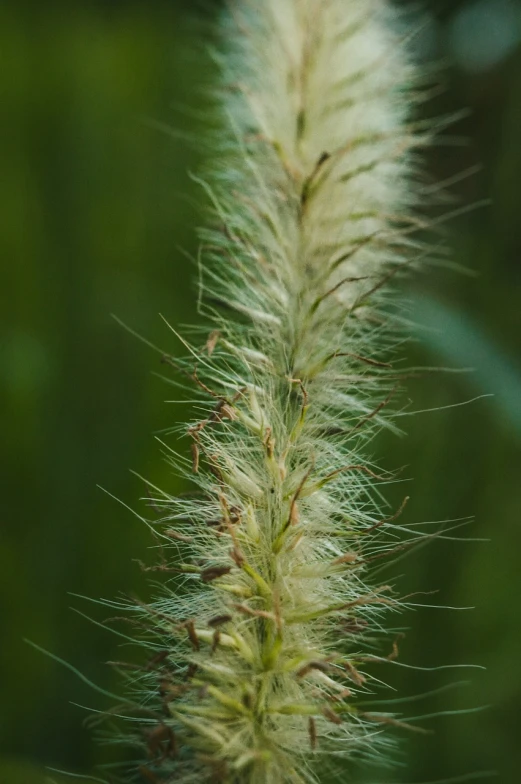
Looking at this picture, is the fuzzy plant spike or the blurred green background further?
the blurred green background

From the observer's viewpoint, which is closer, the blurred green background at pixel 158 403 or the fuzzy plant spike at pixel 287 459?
the fuzzy plant spike at pixel 287 459

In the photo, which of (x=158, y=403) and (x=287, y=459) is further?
(x=158, y=403)

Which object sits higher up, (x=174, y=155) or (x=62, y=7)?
(x=62, y=7)

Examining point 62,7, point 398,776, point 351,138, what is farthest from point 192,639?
point 62,7

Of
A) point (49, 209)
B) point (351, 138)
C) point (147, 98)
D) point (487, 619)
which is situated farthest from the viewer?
point (147, 98)

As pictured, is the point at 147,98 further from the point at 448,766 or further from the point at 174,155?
the point at 448,766
